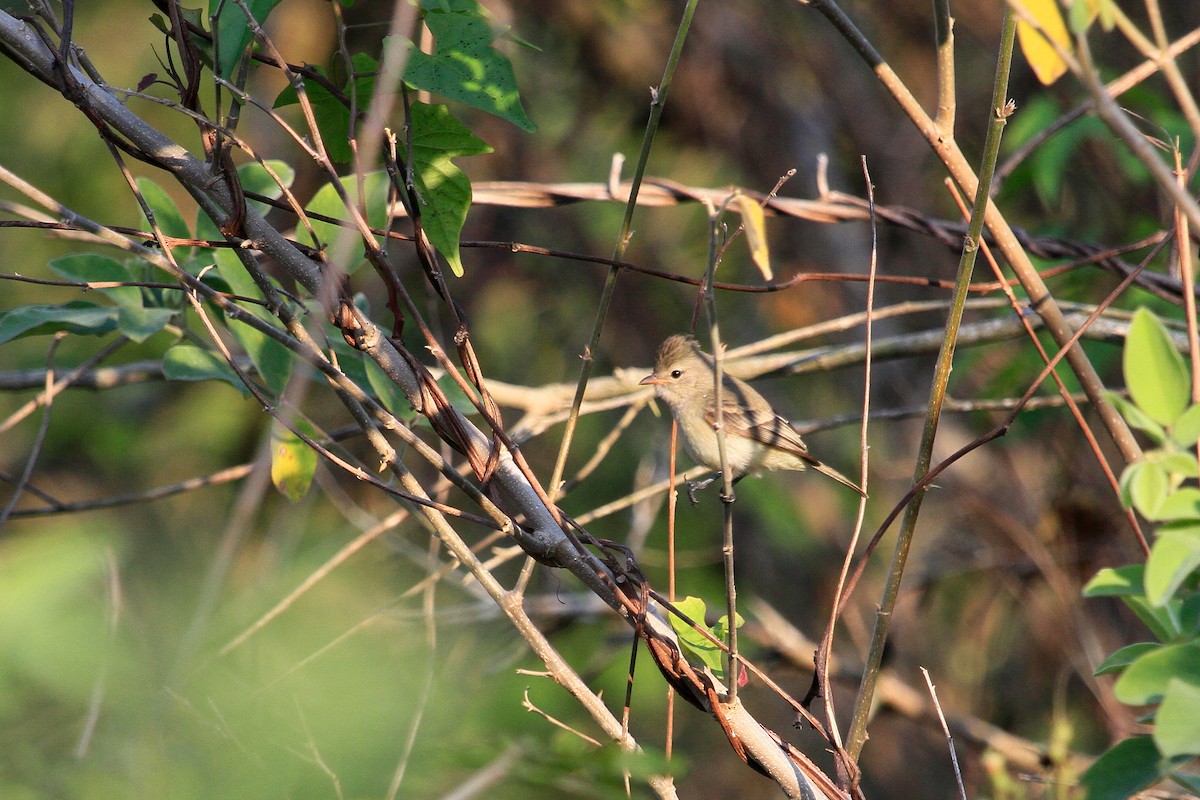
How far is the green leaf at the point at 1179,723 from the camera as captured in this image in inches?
45.9

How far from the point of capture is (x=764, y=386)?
758 centimetres

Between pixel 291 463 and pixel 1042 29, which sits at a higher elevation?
pixel 1042 29

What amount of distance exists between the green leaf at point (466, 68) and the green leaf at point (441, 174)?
116 millimetres

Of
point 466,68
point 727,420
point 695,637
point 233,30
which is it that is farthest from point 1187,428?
point 727,420

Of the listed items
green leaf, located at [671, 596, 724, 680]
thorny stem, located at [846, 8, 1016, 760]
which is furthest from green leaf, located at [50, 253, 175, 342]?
thorny stem, located at [846, 8, 1016, 760]

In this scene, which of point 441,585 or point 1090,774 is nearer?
point 1090,774

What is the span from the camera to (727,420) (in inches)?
175

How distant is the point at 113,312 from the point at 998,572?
518cm

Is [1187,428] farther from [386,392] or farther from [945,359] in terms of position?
[386,392]

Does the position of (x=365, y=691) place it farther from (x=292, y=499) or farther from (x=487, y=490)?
(x=292, y=499)

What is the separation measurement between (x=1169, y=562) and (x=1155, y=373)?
0.82 ft

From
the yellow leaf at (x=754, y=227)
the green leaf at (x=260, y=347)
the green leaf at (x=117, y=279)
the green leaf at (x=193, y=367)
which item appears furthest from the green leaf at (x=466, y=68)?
the green leaf at (x=117, y=279)

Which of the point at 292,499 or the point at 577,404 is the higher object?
the point at 577,404

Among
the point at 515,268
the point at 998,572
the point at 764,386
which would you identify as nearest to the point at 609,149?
the point at 515,268
